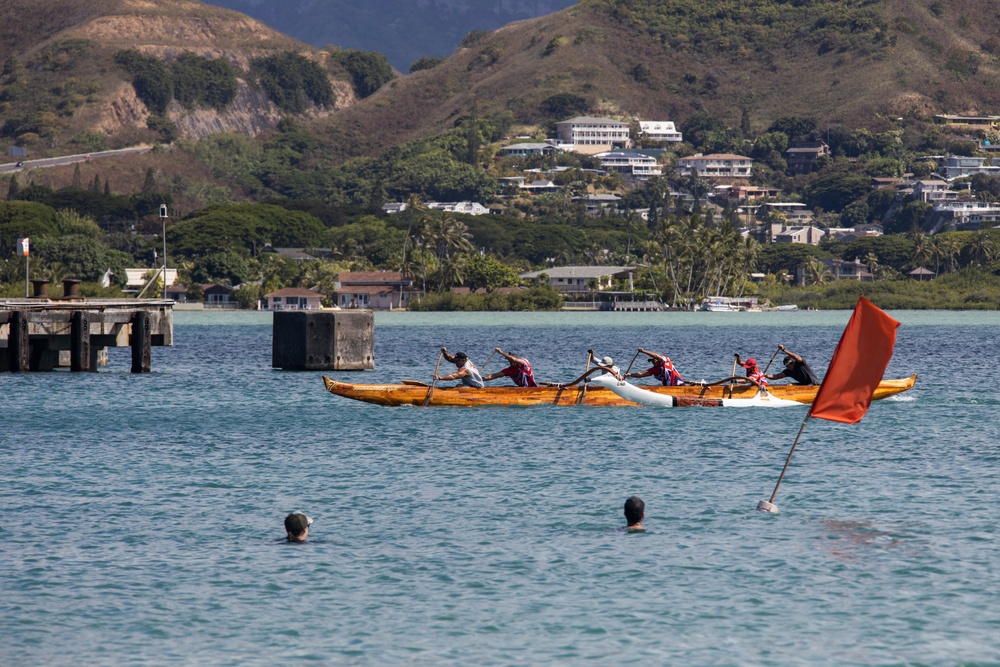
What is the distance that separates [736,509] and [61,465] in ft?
49.9

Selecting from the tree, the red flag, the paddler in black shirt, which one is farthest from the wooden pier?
the tree

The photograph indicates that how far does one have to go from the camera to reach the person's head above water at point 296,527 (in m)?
23.4

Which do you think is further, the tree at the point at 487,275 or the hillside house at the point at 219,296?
the hillside house at the point at 219,296

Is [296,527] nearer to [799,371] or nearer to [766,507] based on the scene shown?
[766,507]

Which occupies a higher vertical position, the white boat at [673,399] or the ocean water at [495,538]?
the white boat at [673,399]

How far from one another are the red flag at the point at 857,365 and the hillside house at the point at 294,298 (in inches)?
6254

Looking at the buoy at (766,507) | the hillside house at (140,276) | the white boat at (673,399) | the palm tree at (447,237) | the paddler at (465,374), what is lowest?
the buoy at (766,507)

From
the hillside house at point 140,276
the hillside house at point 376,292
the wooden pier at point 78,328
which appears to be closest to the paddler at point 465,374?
the wooden pier at point 78,328

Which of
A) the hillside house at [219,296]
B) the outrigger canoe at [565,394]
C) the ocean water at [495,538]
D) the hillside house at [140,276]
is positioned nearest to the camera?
the ocean water at [495,538]

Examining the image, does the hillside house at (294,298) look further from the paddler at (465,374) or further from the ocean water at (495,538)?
the paddler at (465,374)

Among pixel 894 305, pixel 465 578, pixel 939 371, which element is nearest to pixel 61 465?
pixel 465 578

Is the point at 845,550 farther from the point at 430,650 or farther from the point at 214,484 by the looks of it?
the point at 214,484

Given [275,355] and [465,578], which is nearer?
[465,578]

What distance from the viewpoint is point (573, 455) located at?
34.6 m
